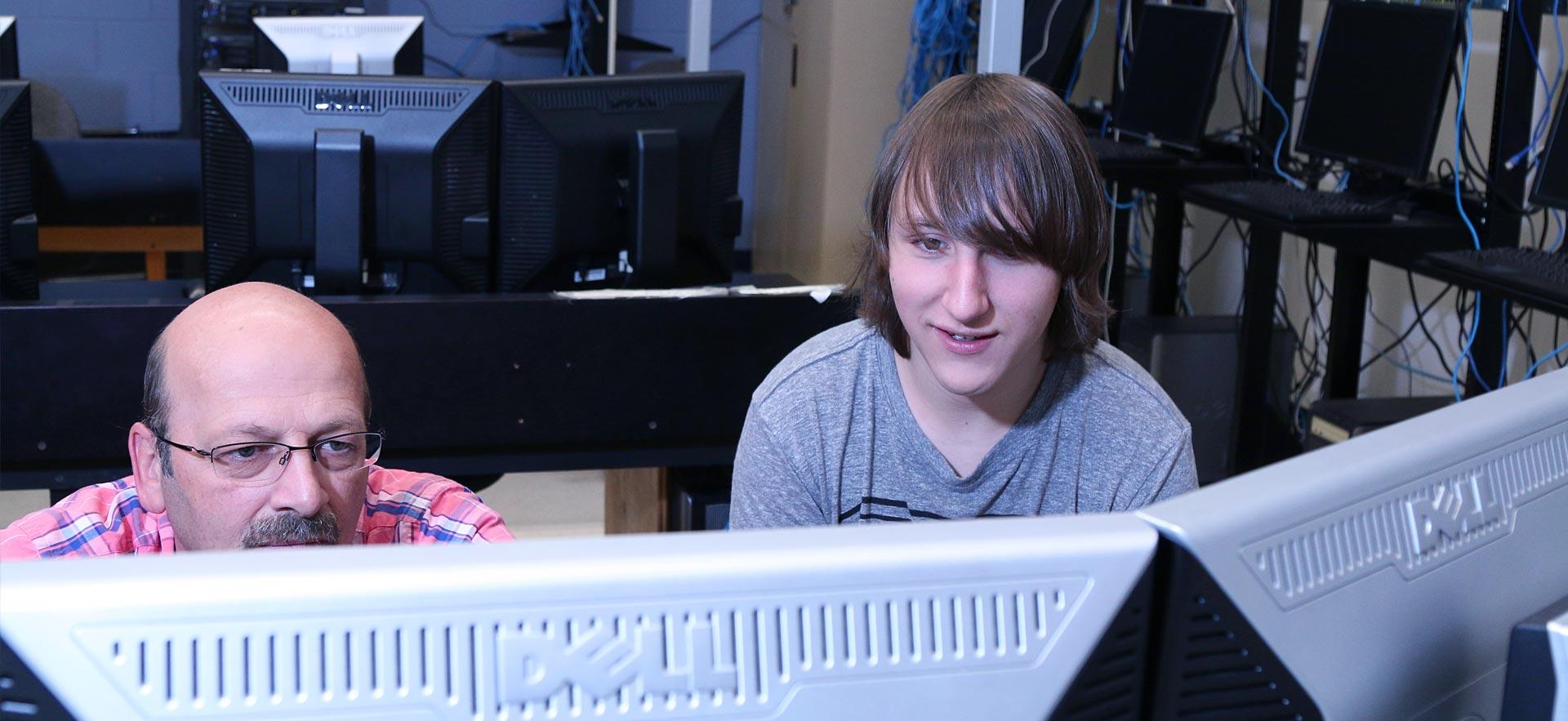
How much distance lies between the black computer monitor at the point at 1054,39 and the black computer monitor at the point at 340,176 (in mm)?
2355

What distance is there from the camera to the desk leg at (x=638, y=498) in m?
2.40

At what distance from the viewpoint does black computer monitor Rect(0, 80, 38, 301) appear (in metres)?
2.11

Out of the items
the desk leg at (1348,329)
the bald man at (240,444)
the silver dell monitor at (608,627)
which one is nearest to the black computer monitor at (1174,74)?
the desk leg at (1348,329)

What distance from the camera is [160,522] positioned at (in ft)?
4.11

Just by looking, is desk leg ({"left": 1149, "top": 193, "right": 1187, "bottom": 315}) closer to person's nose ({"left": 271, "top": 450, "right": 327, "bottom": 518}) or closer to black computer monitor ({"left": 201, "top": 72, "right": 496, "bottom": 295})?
black computer monitor ({"left": 201, "top": 72, "right": 496, "bottom": 295})

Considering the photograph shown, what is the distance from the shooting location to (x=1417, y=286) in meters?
3.56

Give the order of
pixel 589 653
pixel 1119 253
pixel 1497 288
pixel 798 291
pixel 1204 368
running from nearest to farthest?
pixel 589 653
pixel 798 291
pixel 1497 288
pixel 1204 368
pixel 1119 253

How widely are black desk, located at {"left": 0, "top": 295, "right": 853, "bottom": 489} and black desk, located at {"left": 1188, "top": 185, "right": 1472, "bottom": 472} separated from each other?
1.21 metres

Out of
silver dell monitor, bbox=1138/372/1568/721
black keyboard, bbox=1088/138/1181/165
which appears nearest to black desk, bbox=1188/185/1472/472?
black keyboard, bbox=1088/138/1181/165

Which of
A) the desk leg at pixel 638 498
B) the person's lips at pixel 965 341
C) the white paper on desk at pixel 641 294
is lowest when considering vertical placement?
the desk leg at pixel 638 498

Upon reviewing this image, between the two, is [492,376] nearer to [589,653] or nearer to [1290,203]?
[589,653]

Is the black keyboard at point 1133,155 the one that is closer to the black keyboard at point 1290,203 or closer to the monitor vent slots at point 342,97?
the black keyboard at point 1290,203

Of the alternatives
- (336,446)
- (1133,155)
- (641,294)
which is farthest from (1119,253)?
(336,446)

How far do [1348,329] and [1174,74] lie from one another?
106 cm
